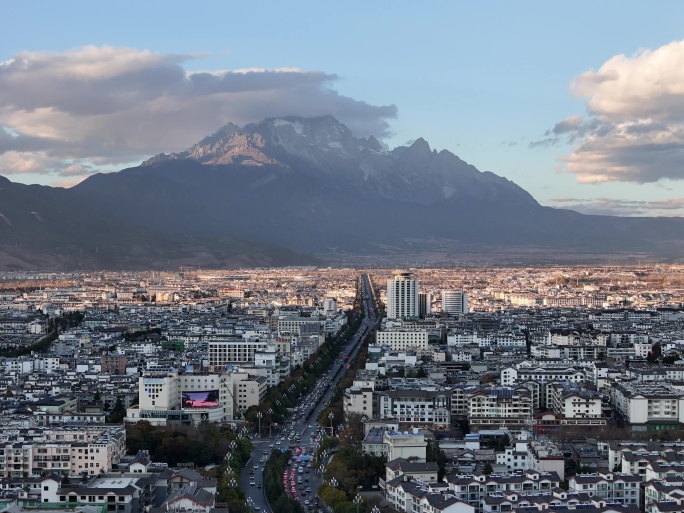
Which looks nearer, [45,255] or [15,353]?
[15,353]

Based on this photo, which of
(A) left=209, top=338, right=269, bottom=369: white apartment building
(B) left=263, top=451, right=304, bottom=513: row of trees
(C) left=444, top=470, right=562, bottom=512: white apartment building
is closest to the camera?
(B) left=263, top=451, right=304, bottom=513: row of trees

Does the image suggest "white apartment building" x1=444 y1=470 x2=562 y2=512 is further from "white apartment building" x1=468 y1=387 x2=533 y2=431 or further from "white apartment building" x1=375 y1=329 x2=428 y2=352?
"white apartment building" x1=375 y1=329 x2=428 y2=352

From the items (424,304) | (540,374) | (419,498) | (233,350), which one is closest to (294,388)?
(233,350)

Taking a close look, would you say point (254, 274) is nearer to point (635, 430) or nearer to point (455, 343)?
point (455, 343)

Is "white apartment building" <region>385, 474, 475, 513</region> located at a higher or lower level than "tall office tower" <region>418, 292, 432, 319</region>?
lower

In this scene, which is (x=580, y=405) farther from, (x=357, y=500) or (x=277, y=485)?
(x=357, y=500)

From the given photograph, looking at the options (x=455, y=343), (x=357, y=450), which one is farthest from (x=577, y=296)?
(x=357, y=450)

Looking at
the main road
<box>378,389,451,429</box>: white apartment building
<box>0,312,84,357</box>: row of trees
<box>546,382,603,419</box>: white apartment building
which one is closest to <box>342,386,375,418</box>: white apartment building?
<box>378,389,451,429</box>: white apartment building
